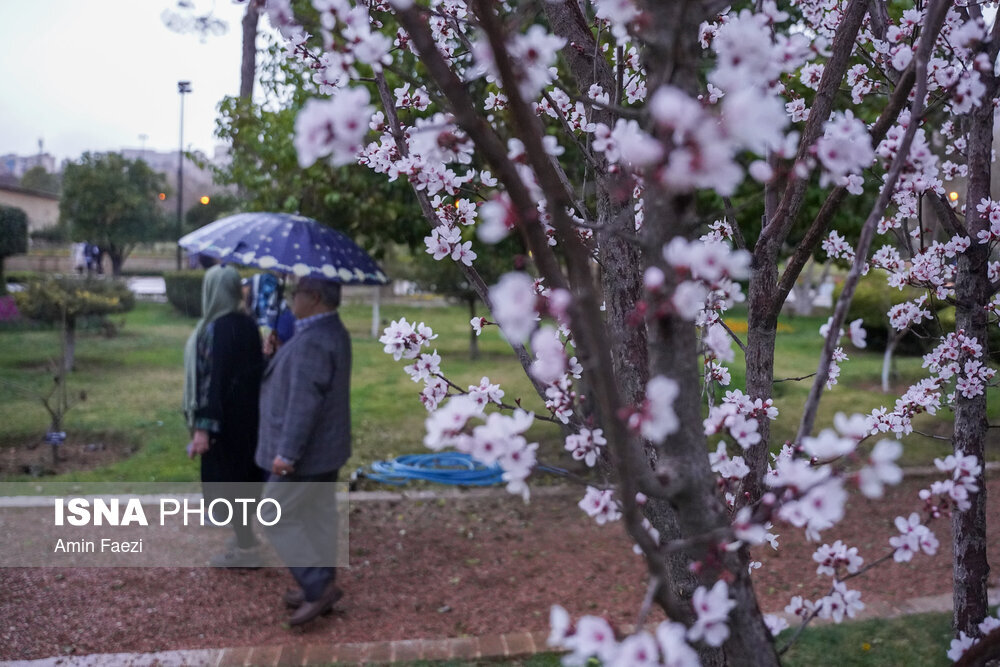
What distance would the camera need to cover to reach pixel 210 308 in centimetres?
449

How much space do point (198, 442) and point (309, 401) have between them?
909mm

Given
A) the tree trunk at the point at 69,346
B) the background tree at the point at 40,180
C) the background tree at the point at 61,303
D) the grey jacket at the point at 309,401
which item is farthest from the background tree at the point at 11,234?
the grey jacket at the point at 309,401

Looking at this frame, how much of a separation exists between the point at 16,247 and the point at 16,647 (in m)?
14.3

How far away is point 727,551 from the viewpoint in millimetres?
1251

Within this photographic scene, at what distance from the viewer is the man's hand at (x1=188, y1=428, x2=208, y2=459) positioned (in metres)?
4.39

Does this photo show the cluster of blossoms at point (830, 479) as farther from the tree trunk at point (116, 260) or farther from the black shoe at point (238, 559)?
the tree trunk at point (116, 260)

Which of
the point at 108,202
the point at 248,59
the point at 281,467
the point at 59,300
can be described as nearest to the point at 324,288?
the point at 281,467

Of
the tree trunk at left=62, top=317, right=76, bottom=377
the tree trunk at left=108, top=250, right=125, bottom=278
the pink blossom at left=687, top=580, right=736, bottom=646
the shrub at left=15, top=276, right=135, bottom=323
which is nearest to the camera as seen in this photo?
the pink blossom at left=687, top=580, right=736, bottom=646

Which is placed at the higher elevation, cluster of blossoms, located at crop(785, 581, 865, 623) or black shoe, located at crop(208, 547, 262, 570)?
cluster of blossoms, located at crop(785, 581, 865, 623)

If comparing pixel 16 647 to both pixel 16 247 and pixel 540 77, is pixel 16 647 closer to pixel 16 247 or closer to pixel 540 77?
pixel 540 77

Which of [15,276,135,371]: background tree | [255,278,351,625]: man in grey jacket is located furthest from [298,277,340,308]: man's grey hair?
[15,276,135,371]: background tree

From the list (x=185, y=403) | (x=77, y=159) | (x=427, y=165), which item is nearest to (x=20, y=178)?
(x=77, y=159)

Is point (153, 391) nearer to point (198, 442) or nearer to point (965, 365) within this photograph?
point (198, 442)

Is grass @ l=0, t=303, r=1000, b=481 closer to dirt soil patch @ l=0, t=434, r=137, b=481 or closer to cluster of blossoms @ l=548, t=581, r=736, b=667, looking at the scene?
dirt soil patch @ l=0, t=434, r=137, b=481
